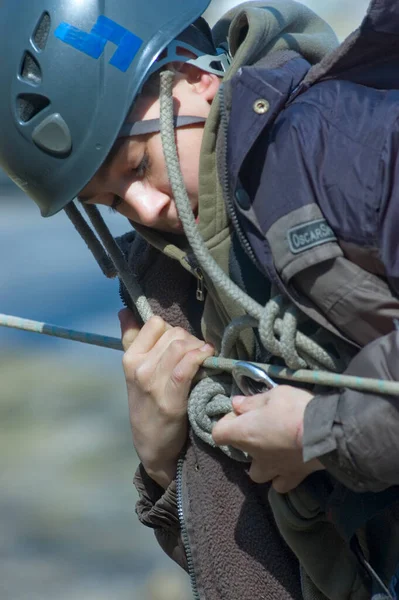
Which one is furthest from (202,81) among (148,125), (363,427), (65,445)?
(65,445)

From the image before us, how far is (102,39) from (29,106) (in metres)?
0.16

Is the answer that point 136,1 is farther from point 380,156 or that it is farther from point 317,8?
point 317,8

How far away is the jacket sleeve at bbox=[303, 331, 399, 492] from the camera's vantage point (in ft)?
4.36

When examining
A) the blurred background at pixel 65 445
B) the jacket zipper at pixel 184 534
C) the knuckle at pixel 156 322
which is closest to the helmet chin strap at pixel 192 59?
the knuckle at pixel 156 322

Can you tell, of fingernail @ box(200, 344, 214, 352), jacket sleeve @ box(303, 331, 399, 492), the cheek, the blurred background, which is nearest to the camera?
jacket sleeve @ box(303, 331, 399, 492)

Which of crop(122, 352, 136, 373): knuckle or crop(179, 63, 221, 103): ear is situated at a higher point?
crop(179, 63, 221, 103): ear

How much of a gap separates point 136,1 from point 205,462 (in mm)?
748

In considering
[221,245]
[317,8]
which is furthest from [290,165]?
[317,8]

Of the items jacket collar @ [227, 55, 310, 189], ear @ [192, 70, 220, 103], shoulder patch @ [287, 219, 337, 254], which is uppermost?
jacket collar @ [227, 55, 310, 189]

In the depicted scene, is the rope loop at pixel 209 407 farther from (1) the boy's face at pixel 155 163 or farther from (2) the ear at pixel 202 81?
(2) the ear at pixel 202 81

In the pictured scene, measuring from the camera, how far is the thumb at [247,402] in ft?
4.91

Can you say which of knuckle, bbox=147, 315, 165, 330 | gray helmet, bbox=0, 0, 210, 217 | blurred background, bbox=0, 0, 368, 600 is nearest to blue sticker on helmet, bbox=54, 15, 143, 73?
gray helmet, bbox=0, 0, 210, 217

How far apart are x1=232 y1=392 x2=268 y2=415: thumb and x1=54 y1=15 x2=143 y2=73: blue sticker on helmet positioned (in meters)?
0.54

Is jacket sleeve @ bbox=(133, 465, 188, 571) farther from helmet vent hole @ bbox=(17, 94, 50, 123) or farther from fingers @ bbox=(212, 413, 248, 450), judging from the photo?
helmet vent hole @ bbox=(17, 94, 50, 123)
